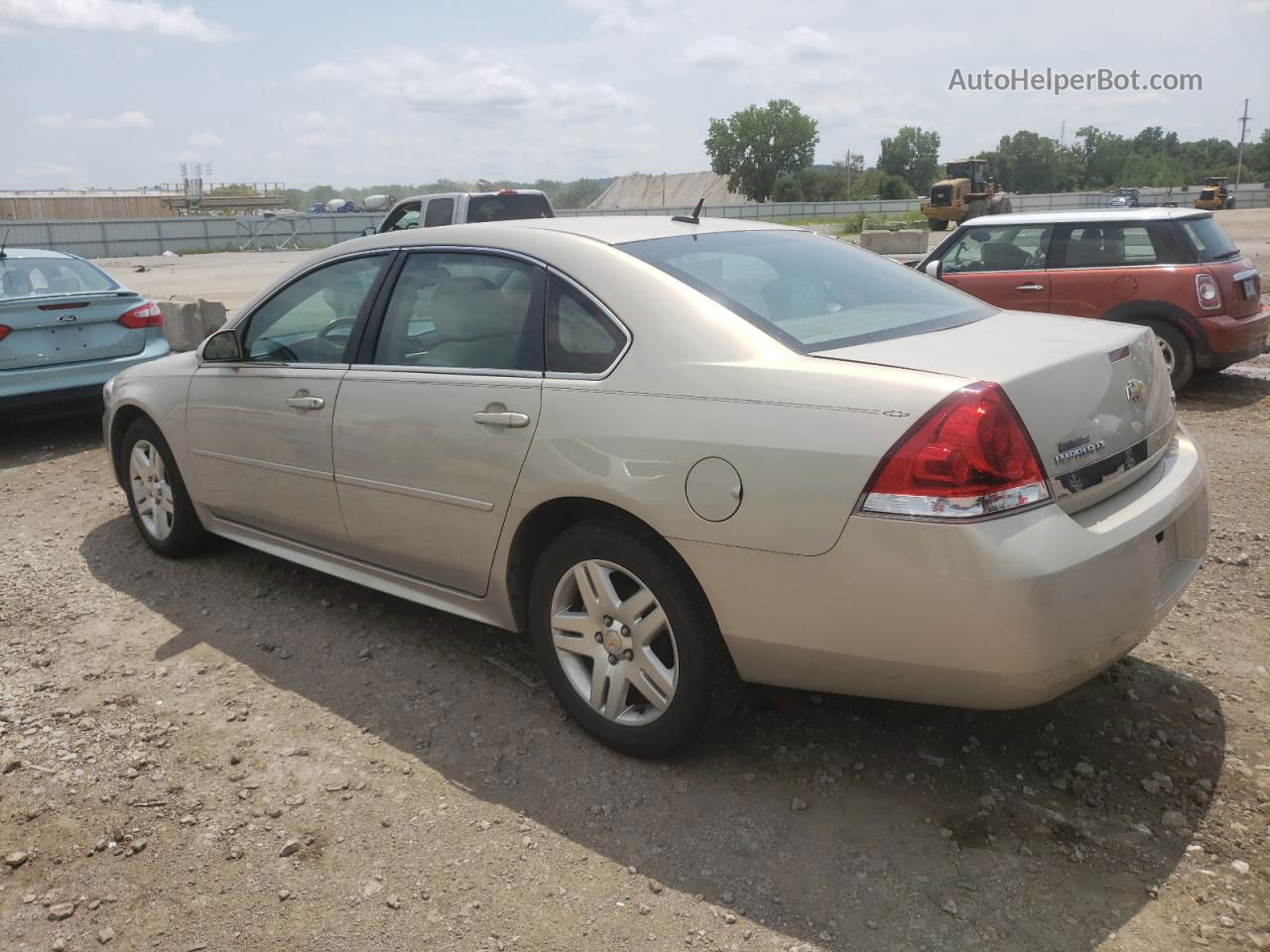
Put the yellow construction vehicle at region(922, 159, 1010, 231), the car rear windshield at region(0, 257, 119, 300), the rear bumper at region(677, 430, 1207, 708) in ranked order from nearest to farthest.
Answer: the rear bumper at region(677, 430, 1207, 708) → the car rear windshield at region(0, 257, 119, 300) → the yellow construction vehicle at region(922, 159, 1010, 231)

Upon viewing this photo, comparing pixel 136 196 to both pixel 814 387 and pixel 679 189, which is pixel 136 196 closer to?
pixel 679 189

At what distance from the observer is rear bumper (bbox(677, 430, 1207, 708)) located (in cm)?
247

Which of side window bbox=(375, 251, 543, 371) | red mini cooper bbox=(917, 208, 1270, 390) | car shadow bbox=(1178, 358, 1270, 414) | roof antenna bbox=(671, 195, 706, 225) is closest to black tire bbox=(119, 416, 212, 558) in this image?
side window bbox=(375, 251, 543, 371)

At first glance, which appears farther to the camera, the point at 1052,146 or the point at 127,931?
the point at 1052,146

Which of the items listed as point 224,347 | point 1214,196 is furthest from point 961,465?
point 1214,196

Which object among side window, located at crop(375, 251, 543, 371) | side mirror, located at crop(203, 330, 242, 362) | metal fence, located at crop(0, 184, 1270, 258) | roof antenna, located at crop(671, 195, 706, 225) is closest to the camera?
side window, located at crop(375, 251, 543, 371)

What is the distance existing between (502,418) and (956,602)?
4.96 feet

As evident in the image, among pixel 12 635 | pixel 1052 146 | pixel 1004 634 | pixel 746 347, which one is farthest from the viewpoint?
pixel 1052 146

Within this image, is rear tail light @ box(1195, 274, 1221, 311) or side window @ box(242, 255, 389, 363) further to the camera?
rear tail light @ box(1195, 274, 1221, 311)

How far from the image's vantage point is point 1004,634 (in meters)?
2.47

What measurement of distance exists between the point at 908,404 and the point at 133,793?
2556 mm

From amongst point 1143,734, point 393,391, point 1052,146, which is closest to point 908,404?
point 1143,734

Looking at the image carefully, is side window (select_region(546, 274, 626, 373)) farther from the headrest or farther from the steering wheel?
the steering wheel

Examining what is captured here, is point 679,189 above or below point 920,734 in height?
above
